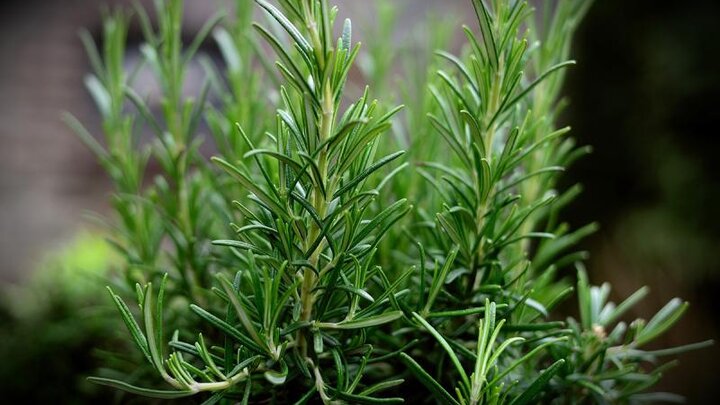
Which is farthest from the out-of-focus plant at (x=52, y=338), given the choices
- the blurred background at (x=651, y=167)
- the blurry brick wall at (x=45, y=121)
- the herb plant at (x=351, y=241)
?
the blurry brick wall at (x=45, y=121)

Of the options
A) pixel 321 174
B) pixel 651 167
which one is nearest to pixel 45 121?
pixel 651 167

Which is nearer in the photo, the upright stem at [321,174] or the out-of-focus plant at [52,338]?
the upright stem at [321,174]

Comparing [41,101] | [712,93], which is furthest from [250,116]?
[41,101]

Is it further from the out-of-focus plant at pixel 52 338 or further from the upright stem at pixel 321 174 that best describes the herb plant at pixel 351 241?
the out-of-focus plant at pixel 52 338

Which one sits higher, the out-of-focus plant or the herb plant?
the herb plant

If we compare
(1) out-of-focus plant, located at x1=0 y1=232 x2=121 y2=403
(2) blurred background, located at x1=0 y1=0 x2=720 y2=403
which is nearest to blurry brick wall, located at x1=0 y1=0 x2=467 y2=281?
(2) blurred background, located at x1=0 y1=0 x2=720 y2=403

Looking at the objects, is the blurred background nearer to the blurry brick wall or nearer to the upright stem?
the upright stem

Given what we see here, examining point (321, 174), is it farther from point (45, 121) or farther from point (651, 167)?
point (45, 121)

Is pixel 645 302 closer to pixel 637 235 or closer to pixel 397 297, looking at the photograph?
A: pixel 637 235
